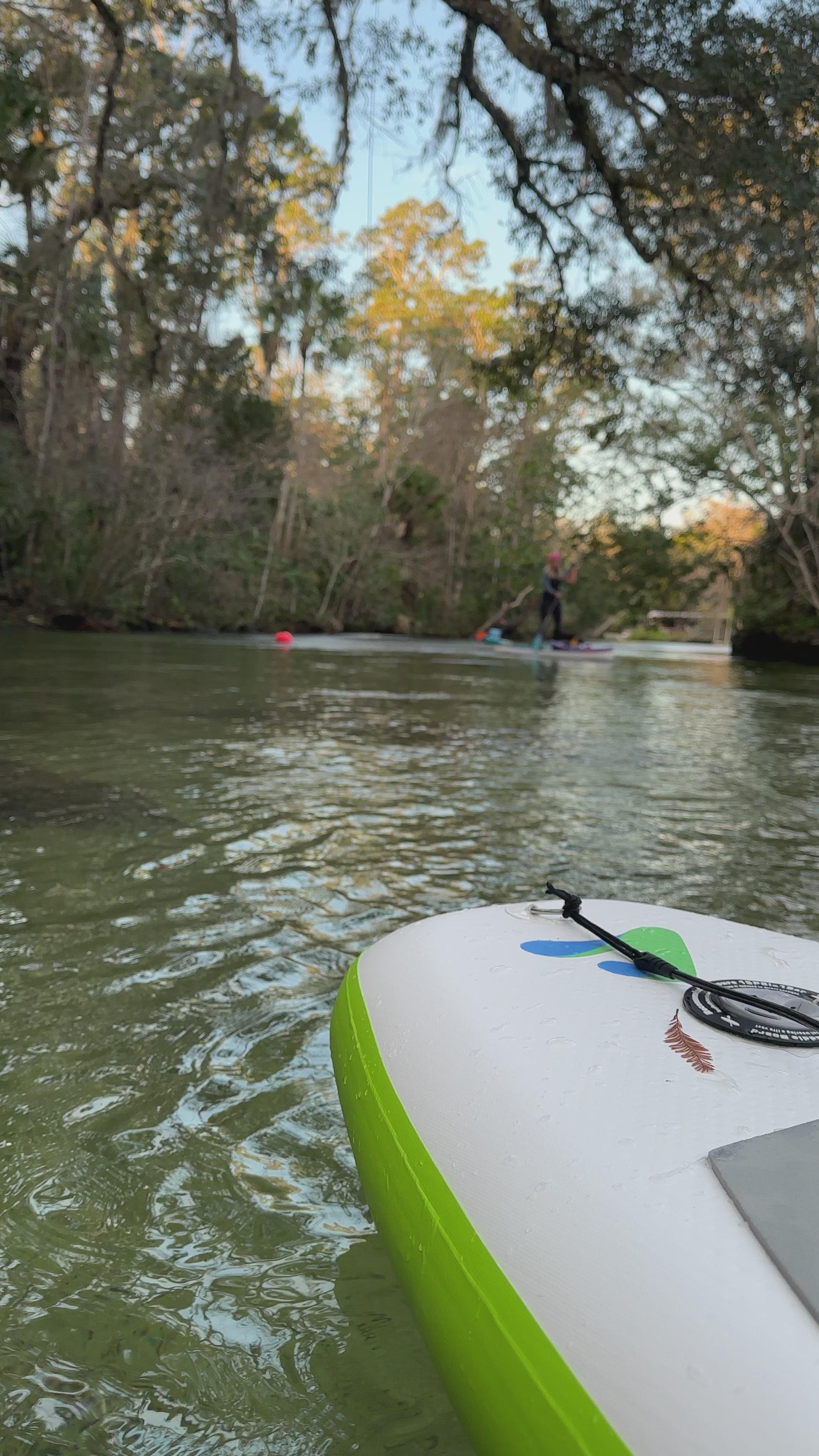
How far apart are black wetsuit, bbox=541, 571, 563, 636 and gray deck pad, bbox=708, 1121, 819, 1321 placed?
63.0 feet

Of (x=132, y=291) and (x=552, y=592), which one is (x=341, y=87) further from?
(x=552, y=592)

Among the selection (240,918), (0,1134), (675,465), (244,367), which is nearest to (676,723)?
(240,918)

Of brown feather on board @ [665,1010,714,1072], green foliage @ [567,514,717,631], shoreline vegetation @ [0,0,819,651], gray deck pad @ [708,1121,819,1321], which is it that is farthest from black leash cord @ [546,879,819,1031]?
green foliage @ [567,514,717,631]

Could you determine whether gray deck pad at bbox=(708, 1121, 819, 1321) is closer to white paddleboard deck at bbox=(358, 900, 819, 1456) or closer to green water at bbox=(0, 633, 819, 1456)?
white paddleboard deck at bbox=(358, 900, 819, 1456)

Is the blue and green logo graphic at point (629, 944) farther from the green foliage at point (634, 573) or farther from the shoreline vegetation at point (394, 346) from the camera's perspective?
the green foliage at point (634, 573)

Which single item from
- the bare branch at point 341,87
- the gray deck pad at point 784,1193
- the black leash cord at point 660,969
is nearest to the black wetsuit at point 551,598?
the bare branch at point 341,87

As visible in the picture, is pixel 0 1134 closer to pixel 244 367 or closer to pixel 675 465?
pixel 244 367

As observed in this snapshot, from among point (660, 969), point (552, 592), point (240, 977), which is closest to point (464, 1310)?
point (660, 969)

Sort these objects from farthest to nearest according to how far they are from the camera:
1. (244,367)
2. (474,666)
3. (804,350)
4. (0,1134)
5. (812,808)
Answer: (244,367) → (474,666) → (804,350) → (812,808) → (0,1134)

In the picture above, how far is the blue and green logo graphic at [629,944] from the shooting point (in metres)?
1.83

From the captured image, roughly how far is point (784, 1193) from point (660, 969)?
64cm

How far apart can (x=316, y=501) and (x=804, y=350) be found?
821 inches

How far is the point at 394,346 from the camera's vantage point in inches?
1331

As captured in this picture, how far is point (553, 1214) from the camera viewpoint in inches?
47.8
